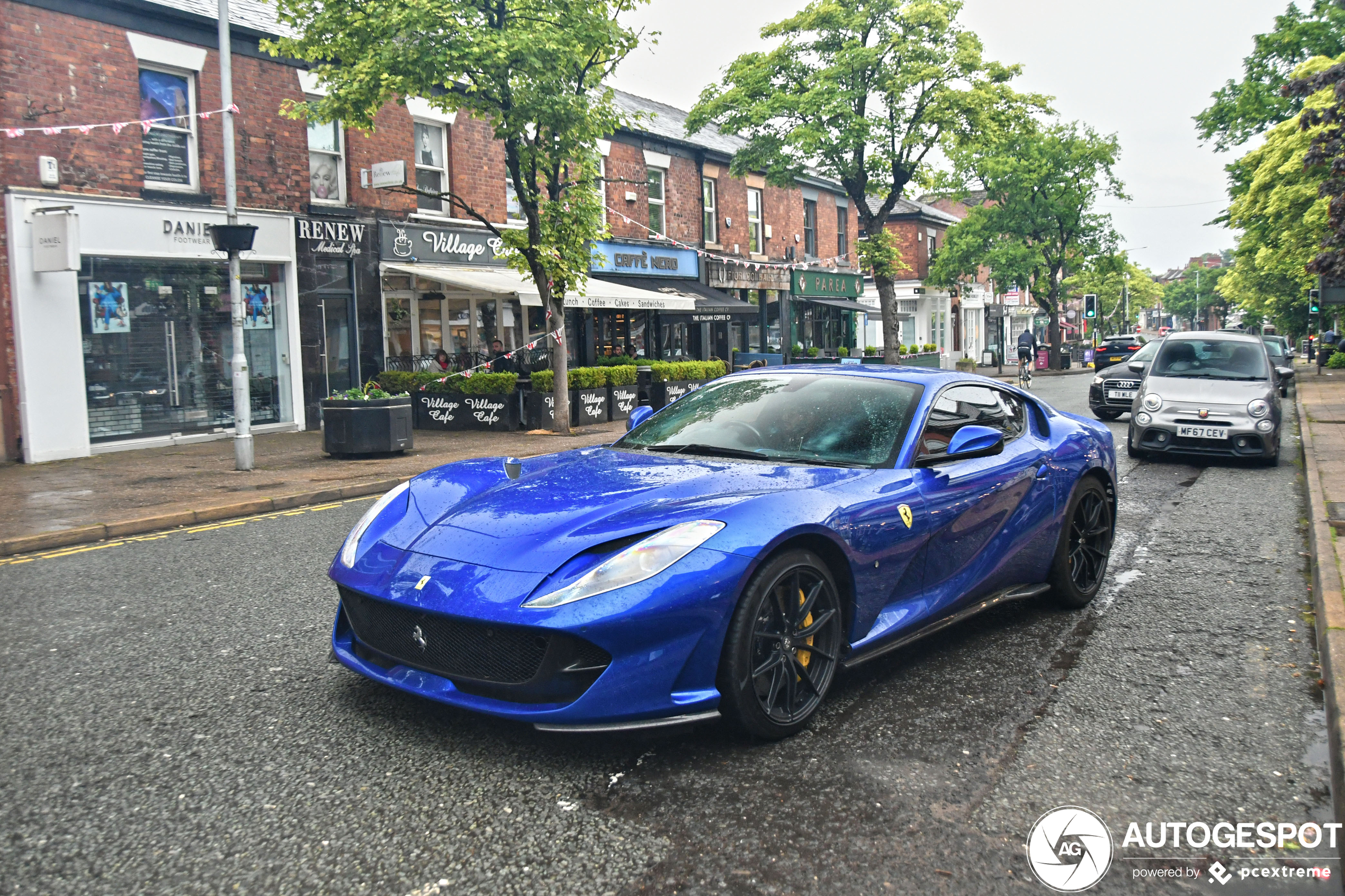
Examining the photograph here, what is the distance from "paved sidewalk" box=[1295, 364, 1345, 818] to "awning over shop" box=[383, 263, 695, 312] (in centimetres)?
1184

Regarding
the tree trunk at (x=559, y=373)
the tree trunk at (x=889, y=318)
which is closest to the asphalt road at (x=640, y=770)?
the tree trunk at (x=559, y=373)

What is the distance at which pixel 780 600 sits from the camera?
11.6ft

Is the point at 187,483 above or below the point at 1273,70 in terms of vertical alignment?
below

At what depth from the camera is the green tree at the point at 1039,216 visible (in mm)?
44844

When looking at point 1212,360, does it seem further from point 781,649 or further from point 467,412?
point 467,412

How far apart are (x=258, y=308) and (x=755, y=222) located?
18.9 m

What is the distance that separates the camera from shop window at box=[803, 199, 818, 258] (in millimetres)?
36031

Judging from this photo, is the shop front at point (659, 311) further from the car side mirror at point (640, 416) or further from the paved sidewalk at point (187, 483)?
the car side mirror at point (640, 416)

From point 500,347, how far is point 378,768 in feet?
61.8

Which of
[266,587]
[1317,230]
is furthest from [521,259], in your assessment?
[1317,230]

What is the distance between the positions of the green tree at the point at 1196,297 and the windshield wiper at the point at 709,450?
14816 cm

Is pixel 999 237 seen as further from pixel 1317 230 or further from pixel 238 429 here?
pixel 238 429

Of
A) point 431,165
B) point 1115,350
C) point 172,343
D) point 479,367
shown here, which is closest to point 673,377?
point 479,367

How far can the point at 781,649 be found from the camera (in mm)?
3496
